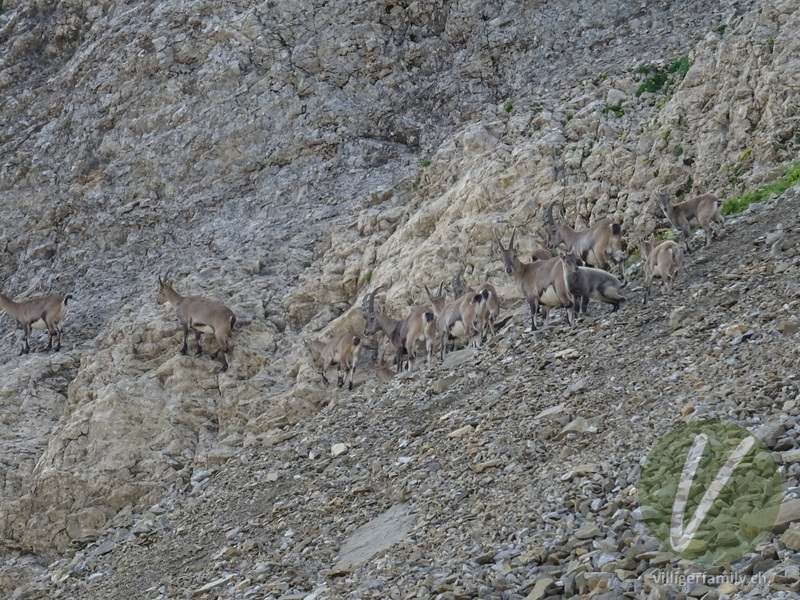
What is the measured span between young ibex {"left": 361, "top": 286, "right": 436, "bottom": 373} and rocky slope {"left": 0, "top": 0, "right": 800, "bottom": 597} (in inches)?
22.2

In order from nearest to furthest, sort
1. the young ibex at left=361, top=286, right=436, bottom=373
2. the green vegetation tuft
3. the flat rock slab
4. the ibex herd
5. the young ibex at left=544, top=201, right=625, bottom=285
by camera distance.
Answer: the flat rock slab → the ibex herd → the young ibex at left=544, top=201, right=625, bottom=285 → the young ibex at left=361, top=286, right=436, bottom=373 → the green vegetation tuft

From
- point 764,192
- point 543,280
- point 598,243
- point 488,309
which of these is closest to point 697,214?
point 764,192

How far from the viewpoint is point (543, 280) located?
1412 centimetres

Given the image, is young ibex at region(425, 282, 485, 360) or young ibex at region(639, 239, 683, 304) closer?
young ibex at region(639, 239, 683, 304)

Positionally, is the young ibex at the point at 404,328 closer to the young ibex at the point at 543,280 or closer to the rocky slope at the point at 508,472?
the rocky slope at the point at 508,472

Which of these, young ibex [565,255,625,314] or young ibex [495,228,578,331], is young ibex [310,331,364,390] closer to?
young ibex [495,228,578,331]

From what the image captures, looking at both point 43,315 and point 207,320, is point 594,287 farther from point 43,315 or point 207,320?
point 43,315

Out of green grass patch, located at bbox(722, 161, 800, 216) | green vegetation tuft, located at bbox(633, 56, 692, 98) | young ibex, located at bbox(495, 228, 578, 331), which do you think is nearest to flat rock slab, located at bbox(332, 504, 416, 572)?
young ibex, located at bbox(495, 228, 578, 331)

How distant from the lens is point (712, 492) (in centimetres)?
743

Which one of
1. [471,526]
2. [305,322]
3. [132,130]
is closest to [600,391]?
[471,526]

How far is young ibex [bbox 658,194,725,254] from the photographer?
14.0 meters

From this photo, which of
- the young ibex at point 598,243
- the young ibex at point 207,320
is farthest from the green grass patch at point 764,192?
the young ibex at point 207,320

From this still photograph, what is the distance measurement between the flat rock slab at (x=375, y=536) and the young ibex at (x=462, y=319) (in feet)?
15.6

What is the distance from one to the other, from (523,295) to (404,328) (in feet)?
7.58
